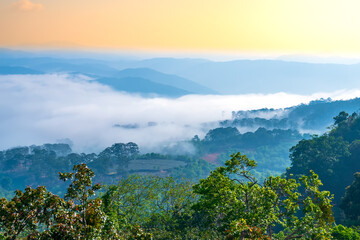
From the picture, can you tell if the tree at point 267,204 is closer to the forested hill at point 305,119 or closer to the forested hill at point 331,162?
the forested hill at point 331,162

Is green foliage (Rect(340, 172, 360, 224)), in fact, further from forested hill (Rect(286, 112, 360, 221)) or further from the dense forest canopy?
forested hill (Rect(286, 112, 360, 221))

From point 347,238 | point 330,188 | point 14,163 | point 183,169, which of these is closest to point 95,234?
point 347,238

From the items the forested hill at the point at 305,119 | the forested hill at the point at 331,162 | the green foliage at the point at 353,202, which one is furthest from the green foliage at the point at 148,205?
the forested hill at the point at 305,119

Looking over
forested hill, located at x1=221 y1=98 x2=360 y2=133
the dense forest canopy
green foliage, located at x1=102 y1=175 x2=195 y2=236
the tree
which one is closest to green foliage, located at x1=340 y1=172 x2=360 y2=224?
the dense forest canopy

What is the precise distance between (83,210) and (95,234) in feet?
3.52

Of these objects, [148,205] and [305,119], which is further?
[305,119]

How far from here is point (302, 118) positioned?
14138cm

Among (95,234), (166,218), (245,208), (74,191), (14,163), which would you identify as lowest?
(14,163)

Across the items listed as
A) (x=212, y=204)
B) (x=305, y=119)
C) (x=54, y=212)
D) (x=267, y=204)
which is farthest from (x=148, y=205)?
(x=305, y=119)

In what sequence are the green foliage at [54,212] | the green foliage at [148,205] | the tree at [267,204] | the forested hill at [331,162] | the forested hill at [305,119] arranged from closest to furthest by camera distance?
the green foliage at [54,212] < the tree at [267,204] < the green foliage at [148,205] < the forested hill at [331,162] < the forested hill at [305,119]

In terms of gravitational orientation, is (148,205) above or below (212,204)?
below

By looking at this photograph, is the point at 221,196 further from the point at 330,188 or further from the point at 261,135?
the point at 261,135

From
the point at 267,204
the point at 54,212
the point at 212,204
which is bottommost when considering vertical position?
the point at 212,204

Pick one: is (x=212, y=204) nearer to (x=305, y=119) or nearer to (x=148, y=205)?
(x=148, y=205)
